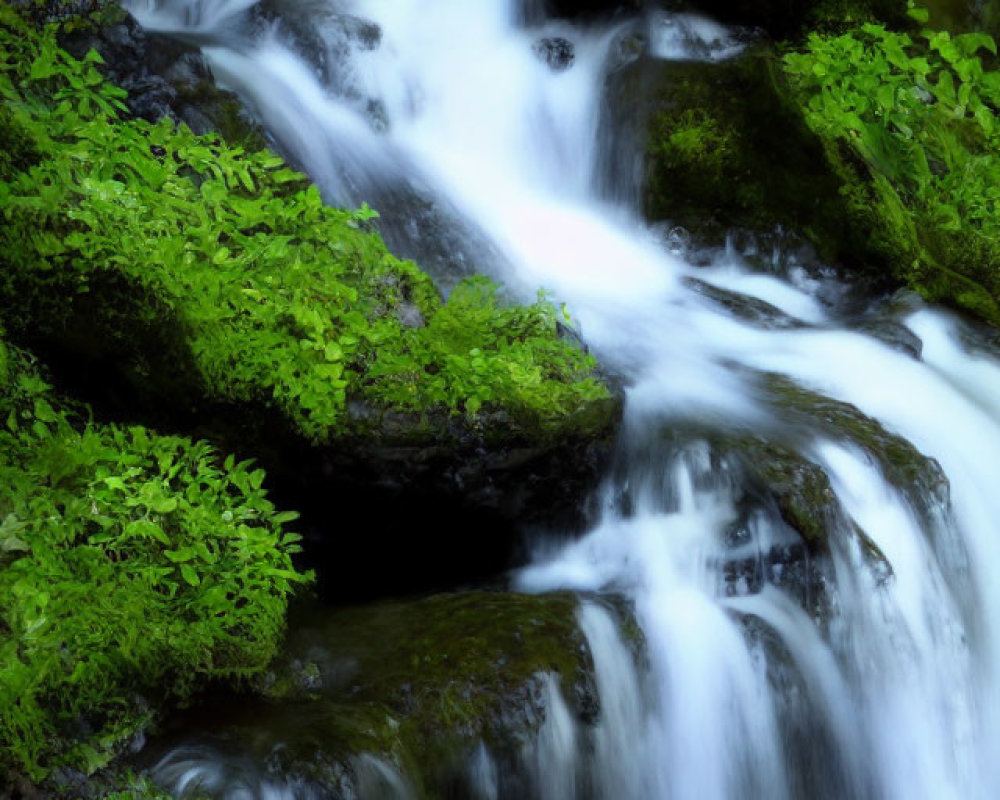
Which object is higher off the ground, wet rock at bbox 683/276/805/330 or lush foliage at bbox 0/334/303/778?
wet rock at bbox 683/276/805/330

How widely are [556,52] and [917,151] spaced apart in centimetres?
271

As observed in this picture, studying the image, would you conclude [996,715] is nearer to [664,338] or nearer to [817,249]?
[664,338]

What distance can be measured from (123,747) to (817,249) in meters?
5.45

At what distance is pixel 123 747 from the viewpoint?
116 inches

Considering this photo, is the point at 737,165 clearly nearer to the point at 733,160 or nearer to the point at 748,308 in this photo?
the point at 733,160

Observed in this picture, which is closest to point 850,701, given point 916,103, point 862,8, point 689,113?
point 689,113

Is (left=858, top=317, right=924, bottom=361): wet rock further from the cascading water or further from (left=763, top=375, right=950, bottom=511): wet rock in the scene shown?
(left=763, top=375, right=950, bottom=511): wet rock

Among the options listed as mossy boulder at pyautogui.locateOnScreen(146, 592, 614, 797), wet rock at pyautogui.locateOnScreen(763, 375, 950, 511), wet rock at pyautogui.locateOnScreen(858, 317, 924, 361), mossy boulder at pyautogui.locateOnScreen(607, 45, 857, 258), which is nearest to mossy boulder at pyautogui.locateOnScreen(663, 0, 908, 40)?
mossy boulder at pyautogui.locateOnScreen(607, 45, 857, 258)

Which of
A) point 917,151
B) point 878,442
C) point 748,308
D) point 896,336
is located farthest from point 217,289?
point 917,151

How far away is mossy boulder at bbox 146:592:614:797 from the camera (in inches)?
119

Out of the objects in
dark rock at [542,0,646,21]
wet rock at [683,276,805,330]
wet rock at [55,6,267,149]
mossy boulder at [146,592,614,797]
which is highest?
dark rock at [542,0,646,21]

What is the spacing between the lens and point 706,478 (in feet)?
14.7

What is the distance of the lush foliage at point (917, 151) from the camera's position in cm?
681

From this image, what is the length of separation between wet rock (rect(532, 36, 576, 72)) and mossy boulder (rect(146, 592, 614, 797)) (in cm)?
501
